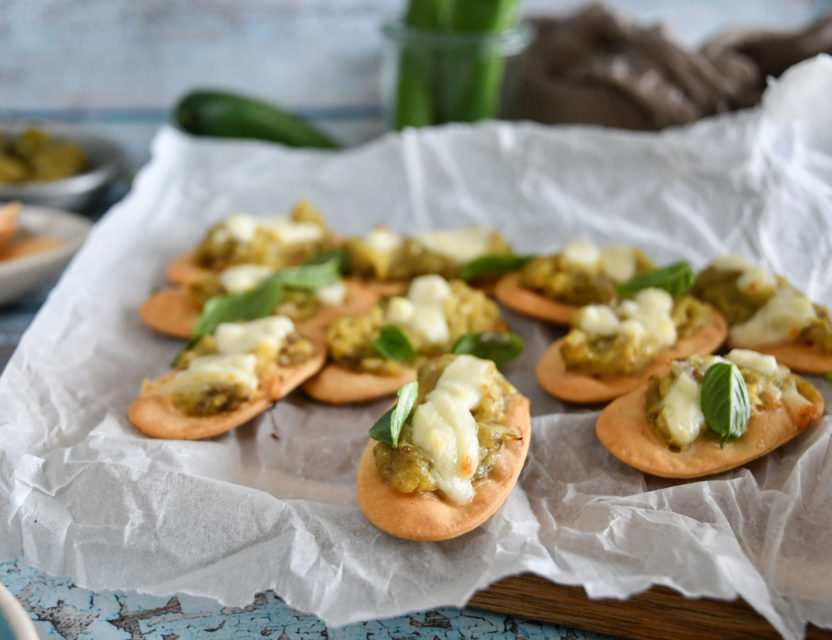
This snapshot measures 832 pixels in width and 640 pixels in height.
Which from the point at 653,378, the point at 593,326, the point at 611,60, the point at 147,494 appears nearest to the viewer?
the point at 147,494

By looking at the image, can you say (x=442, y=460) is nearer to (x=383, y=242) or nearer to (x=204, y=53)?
(x=383, y=242)

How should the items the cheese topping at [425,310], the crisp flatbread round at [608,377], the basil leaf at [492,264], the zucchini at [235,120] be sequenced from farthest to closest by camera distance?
the zucchini at [235,120]
the basil leaf at [492,264]
the cheese topping at [425,310]
the crisp flatbread round at [608,377]

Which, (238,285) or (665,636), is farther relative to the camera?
(238,285)

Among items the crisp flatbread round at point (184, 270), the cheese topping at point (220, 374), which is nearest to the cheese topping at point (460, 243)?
the crisp flatbread round at point (184, 270)

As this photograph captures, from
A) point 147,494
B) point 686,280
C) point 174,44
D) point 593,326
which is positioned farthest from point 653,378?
point 174,44

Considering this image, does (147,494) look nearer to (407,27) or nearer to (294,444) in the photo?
(294,444)

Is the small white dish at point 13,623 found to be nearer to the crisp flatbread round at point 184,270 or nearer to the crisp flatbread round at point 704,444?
the crisp flatbread round at point 704,444
